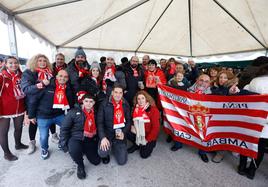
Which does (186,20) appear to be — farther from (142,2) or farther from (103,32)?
(103,32)

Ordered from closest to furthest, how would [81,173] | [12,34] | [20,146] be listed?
1. [81,173]
2. [20,146]
3. [12,34]

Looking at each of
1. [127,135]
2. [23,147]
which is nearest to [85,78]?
[127,135]

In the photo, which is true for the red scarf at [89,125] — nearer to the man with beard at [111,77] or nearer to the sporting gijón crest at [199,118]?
the man with beard at [111,77]

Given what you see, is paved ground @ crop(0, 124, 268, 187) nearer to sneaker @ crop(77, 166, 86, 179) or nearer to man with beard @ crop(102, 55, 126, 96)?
sneaker @ crop(77, 166, 86, 179)

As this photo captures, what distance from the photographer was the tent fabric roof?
3697 millimetres

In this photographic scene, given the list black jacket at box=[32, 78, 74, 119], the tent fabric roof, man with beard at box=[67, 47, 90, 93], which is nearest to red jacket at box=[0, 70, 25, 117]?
black jacket at box=[32, 78, 74, 119]

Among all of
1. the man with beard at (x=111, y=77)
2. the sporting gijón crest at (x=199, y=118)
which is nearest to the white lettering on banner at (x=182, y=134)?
the sporting gijón crest at (x=199, y=118)

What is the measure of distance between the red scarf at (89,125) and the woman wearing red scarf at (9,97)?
1025 millimetres

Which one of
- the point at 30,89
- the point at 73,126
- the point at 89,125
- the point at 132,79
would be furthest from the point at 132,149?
the point at 30,89

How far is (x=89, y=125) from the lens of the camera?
2387 mm

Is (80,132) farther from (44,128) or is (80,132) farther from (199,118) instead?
(199,118)

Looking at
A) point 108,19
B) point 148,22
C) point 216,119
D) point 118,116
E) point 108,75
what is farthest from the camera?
point 148,22

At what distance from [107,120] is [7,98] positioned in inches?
55.3

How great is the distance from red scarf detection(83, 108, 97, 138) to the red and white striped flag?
1.15m
